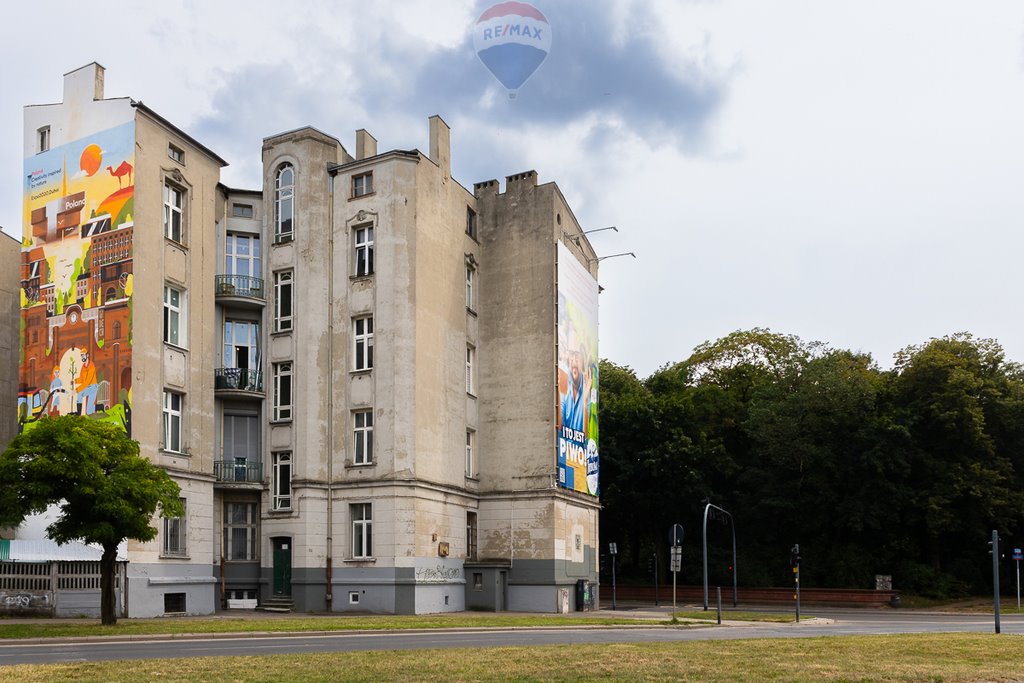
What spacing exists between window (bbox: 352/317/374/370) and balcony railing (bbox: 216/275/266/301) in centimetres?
456

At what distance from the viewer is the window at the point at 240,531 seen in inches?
1823

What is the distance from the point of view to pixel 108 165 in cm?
4194

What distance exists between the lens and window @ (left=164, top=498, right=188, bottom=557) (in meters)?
41.3

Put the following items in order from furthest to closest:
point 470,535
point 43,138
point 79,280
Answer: point 470,535 → point 43,138 → point 79,280

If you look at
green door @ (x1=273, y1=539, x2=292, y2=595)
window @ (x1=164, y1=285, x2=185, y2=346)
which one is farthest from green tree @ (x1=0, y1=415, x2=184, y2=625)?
green door @ (x1=273, y1=539, x2=292, y2=595)

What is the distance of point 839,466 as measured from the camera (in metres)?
70.0

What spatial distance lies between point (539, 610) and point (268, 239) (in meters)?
21.0

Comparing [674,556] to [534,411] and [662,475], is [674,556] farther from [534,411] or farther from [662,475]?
[662,475]

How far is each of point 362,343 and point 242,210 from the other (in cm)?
854

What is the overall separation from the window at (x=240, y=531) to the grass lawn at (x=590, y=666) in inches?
1029

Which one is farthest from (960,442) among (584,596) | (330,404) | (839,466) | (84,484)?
(84,484)

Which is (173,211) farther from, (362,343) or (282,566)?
(282,566)

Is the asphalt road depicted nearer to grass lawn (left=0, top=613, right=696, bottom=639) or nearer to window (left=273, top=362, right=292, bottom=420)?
grass lawn (left=0, top=613, right=696, bottom=639)

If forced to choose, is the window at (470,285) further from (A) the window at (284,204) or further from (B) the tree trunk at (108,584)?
(B) the tree trunk at (108,584)
